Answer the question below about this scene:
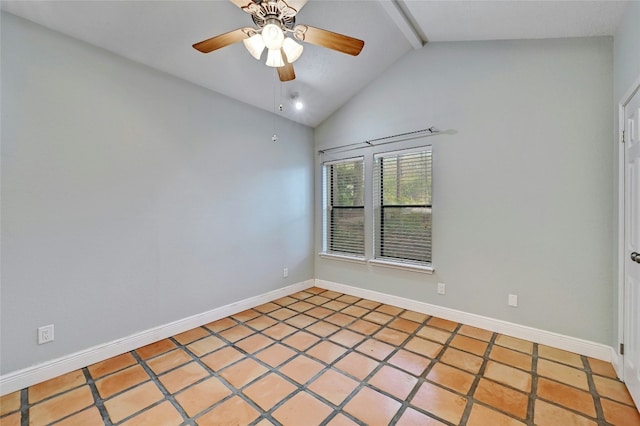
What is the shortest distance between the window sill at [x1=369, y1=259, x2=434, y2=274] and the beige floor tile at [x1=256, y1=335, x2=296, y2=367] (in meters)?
1.67

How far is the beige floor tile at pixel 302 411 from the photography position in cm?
171

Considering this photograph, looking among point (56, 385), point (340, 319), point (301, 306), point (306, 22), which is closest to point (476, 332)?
point (340, 319)

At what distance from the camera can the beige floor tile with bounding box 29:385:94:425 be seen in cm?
174

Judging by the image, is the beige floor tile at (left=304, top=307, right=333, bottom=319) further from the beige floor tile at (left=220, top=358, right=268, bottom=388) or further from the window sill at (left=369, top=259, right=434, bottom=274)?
the beige floor tile at (left=220, top=358, right=268, bottom=388)

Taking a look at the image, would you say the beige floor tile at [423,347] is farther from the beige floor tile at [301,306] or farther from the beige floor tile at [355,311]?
the beige floor tile at [301,306]

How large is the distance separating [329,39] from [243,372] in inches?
98.8

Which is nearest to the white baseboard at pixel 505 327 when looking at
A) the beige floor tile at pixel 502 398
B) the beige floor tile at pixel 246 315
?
the beige floor tile at pixel 502 398

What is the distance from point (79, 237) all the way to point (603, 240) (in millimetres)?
4316

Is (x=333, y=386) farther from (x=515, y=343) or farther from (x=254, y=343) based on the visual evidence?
(x=515, y=343)

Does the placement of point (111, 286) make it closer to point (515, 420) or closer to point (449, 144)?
point (515, 420)

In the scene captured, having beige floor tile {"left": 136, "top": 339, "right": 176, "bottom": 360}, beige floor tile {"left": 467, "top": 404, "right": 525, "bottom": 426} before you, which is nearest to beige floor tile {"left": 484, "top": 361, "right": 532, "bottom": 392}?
beige floor tile {"left": 467, "top": 404, "right": 525, "bottom": 426}

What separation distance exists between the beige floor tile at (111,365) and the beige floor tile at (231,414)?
3.43 feet

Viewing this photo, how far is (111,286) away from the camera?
246cm

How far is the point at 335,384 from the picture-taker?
80.8 inches
